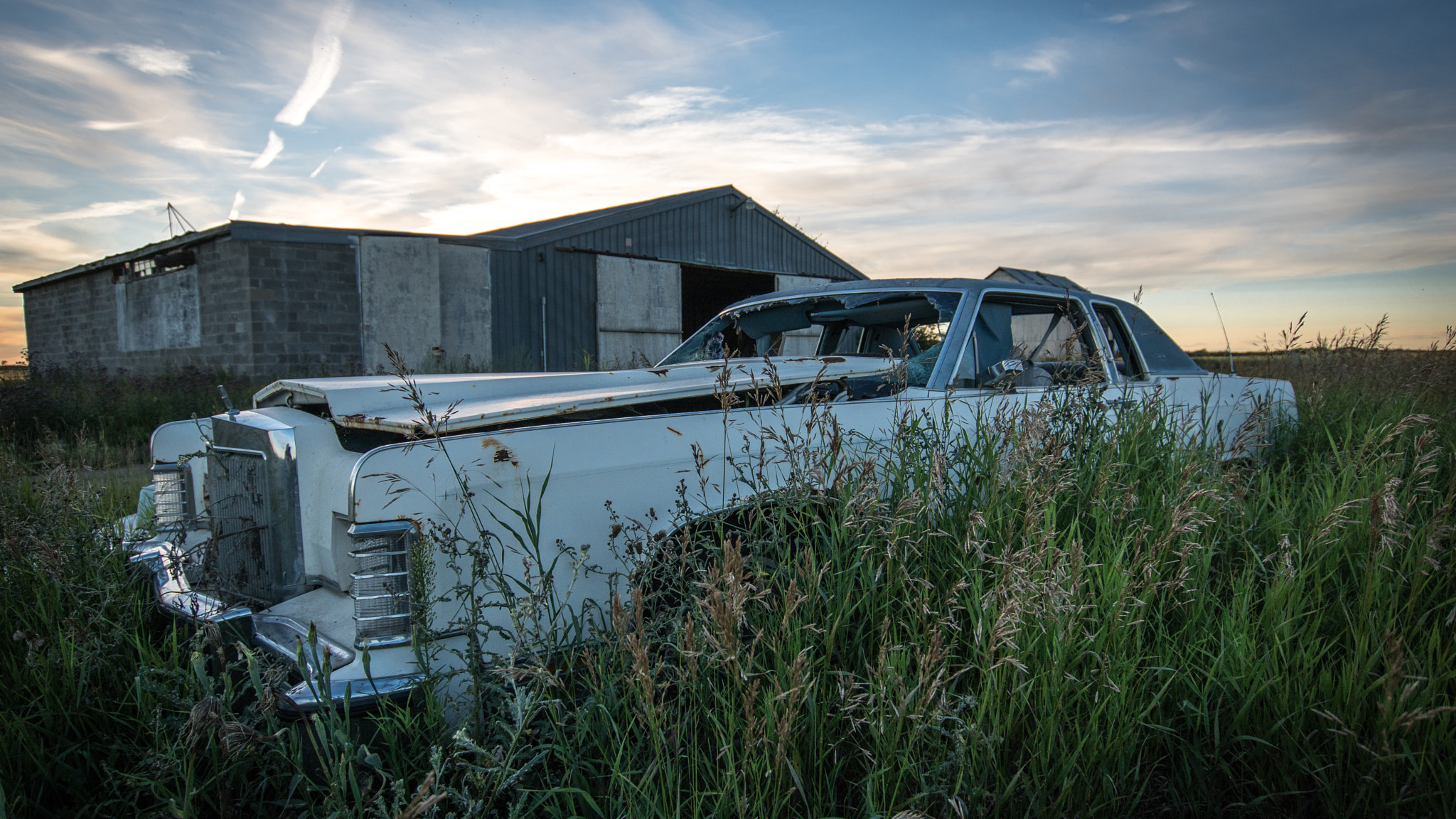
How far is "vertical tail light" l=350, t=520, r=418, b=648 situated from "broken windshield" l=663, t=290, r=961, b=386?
1826mm

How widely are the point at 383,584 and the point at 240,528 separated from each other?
3.08 feet

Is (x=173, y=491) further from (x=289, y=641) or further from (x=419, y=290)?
(x=419, y=290)

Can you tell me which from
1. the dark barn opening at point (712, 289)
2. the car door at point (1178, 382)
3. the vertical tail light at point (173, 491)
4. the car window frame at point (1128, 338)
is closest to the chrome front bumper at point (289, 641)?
the vertical tail light at point (173, 491)

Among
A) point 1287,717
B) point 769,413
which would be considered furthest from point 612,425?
point 1287,717

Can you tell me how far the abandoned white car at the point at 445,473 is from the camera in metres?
1.66

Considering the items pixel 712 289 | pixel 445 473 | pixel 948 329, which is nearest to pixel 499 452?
pixel 445 473

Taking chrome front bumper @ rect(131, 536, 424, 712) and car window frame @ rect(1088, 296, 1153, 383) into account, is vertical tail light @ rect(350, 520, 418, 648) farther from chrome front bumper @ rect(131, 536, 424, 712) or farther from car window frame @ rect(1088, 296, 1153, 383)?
car window frame @ rect(1088, 296, 1153, 383)

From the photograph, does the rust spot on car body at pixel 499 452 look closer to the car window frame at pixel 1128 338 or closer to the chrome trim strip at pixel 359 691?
the chrome trim strip at pixel 359 691

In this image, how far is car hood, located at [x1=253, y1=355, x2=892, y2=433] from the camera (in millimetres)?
1898

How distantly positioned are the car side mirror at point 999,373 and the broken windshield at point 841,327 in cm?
25

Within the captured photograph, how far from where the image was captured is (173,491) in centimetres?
263

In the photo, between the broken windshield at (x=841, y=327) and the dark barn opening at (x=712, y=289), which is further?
the dark barn opening at (x=712, y=289)

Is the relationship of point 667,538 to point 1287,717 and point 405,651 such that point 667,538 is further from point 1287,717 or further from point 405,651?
point 1287,717

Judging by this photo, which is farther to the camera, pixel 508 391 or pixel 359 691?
pixel 508 391
